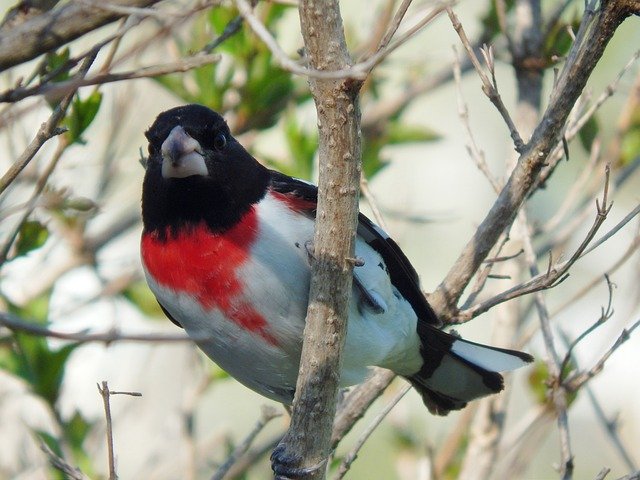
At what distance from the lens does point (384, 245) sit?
3.81 metres

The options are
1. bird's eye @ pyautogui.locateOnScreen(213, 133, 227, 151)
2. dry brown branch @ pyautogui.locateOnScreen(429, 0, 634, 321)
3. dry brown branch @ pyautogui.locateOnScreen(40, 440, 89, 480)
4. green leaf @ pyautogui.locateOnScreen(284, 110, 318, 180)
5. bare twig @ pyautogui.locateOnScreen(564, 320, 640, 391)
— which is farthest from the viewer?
green leaf @ pyautogui.locateOnScreen(284, 110, 318, 180)

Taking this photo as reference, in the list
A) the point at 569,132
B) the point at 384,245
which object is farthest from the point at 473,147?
the point at 384,245

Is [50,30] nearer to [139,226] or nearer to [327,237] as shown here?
[327,237]

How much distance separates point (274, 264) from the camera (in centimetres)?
344

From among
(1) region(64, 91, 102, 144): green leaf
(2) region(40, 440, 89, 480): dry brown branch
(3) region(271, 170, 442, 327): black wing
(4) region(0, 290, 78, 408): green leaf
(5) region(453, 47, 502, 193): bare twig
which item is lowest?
(2) region(40, 440, 89, 480): dry brown branch

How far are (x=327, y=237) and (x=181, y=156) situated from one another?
94cm

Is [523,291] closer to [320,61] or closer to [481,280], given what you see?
[481,280]

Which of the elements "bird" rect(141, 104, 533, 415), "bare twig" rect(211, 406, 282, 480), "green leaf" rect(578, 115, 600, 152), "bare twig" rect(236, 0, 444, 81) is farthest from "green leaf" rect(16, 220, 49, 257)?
"green leaf" rect(578, 115, 600, 152)

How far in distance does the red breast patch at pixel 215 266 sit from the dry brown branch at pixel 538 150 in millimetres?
708

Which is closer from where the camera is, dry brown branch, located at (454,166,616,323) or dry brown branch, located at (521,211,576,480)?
dry brown branch, located at (454,166,616,323)

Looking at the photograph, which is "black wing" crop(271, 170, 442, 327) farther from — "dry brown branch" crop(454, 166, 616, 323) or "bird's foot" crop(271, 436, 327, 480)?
"bird's foot" crop(271, 436, 327, 480)

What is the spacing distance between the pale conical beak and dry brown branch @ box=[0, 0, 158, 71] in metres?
1.41

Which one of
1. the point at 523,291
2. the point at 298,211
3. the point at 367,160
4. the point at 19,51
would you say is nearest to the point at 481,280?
the point at 523,291

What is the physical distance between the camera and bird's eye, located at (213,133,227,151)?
11.7ft
